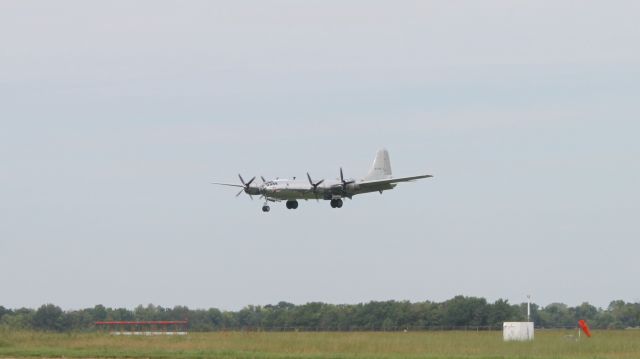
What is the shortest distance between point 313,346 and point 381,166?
959 inches

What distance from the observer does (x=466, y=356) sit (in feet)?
177

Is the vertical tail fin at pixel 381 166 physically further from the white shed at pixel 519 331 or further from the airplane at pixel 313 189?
the white shed at pixel 519 331

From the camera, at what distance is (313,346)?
61.1m

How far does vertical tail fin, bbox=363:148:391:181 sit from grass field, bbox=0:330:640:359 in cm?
1544

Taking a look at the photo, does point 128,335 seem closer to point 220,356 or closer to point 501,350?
point 220,356

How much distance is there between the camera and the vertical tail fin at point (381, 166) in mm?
82125

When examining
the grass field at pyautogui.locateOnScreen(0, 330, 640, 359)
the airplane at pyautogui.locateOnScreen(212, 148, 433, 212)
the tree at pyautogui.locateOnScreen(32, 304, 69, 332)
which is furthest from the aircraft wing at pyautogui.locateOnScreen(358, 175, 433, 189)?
the tree at pyautogui.locateOnScreen(32, 304, 69, 332)

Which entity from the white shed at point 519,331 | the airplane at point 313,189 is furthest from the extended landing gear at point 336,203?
the white shed at point 519,331

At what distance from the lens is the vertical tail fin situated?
82125 mm

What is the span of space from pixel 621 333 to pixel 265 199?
2463 cm

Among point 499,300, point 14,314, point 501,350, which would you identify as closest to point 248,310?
point 14,314

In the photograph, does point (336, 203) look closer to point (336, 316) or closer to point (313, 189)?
point (313, 189)

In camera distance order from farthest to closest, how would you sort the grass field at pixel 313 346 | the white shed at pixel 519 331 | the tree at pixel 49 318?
the tree at pixel 49 318 < the white shed at pixel 519 331 < the grass field at pixel 313 346

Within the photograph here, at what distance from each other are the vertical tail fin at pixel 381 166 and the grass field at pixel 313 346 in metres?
15.4
